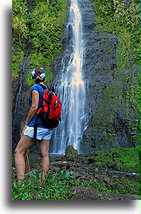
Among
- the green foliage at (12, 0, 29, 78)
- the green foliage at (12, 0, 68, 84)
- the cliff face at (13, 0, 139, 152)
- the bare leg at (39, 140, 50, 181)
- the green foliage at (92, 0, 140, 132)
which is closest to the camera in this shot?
the bare leg at (39, 140, 50, 181)

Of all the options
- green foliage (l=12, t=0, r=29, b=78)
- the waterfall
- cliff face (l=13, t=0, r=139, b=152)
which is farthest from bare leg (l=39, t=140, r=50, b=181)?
cliff face (l=13, t=0, r=139, b=152)

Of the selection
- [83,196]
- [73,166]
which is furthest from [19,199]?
[73,166]

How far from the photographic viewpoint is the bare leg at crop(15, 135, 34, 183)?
7.63 feet

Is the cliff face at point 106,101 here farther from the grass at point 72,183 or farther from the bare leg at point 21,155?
the bare leg at point 21,155

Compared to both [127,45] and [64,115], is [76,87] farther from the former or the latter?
[127,45]

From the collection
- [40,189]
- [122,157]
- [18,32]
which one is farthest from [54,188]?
[18,32]

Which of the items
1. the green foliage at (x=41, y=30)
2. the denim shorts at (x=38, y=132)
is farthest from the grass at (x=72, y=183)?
the green foliage at (x=41, y=30)

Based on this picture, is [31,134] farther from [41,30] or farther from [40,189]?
[41,30]

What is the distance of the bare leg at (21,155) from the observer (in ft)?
7.63

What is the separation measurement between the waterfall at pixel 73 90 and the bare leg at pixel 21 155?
126cm

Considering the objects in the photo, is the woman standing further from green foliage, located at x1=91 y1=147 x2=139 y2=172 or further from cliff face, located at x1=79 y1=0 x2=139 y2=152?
cliff face, located at x1=79 y1=0 x2=139 y2=152

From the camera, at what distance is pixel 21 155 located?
2348 mm

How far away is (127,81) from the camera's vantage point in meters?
4.61

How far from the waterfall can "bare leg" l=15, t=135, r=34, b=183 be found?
126cm
